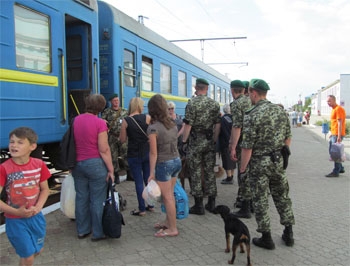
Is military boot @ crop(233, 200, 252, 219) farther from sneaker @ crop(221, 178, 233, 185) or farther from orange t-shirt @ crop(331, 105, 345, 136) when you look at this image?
orange t-shirt @ crop(331, 105, 345, 136)

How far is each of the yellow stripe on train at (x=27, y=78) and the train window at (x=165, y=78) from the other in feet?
14.4

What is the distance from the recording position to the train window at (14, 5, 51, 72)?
171 inches

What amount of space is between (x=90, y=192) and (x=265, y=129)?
2.04m

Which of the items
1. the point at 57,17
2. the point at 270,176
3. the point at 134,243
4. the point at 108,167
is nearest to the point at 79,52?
the point at 57,17

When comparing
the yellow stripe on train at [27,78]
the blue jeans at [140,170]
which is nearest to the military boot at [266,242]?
the blue jeans at [140,170]

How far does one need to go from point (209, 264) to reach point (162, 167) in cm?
113

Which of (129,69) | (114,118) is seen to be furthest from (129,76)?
(114,118)

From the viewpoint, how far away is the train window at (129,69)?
23.7ft

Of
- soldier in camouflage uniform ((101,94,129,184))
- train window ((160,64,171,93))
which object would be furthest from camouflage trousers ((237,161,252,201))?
train window ((160,64,171,93))

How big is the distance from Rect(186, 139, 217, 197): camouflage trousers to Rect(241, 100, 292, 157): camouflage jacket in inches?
48.9

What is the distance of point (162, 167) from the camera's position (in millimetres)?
3820

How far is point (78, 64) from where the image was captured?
616cm

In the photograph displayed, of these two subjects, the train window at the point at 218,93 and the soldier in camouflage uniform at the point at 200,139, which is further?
the train window at the point at 218,93

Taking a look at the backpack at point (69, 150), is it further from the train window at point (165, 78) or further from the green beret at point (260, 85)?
the train window at point (165, 78)
